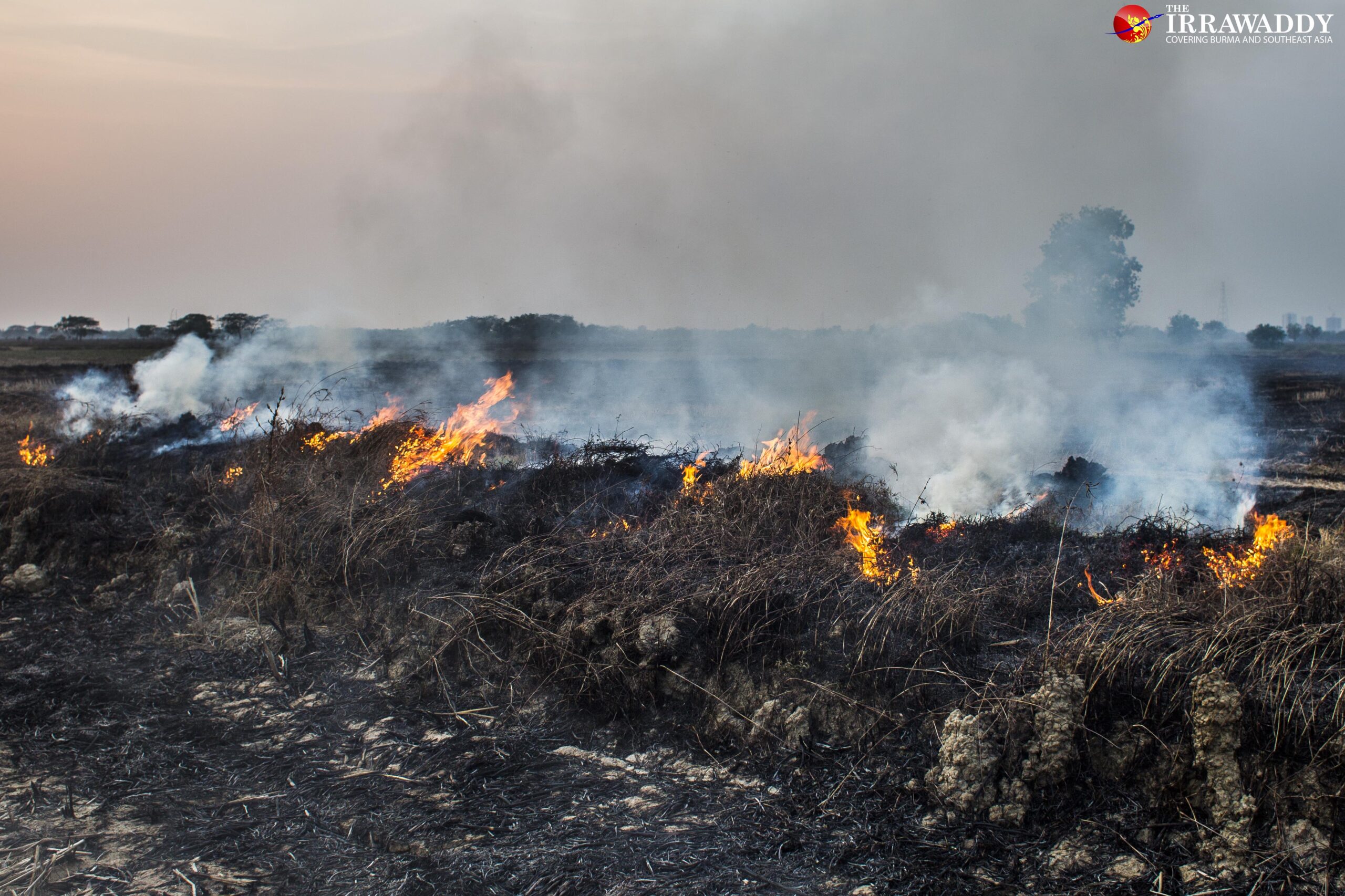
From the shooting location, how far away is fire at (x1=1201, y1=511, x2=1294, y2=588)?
4.88 m

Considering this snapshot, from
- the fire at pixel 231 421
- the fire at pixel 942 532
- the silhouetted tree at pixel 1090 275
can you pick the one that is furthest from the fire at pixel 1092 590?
the silhouetted tree at pixel 1090 275

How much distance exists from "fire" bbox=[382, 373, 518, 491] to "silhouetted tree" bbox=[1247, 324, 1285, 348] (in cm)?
6030

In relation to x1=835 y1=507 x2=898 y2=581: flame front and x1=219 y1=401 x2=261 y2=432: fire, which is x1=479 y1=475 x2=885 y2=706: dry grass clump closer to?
x1=835 y1=507 x2=898 y2=581: flame front

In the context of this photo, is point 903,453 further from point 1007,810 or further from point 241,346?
point 241,346

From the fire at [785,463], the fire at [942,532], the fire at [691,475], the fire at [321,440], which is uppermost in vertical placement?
the fire at [321,440]

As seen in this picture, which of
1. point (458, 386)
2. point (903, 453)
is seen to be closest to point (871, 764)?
point (903, 453)

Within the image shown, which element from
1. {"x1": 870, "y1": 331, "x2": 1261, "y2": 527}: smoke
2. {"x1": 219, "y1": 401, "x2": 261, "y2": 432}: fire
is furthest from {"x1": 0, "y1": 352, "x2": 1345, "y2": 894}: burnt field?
{"x1": 219, "y1": 401, "x2": 261, "y2": 432}: fire

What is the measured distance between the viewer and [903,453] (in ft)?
40.6

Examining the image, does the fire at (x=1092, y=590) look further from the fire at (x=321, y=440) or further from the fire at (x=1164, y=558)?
the fire at (x=321, y=440)

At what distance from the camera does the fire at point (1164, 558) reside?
5.78 m

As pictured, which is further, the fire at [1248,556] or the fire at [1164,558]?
the fire at [1164,558]

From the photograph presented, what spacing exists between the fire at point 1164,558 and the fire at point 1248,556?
0.21m

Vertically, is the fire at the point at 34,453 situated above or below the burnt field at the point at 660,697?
above

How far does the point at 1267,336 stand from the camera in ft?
180
